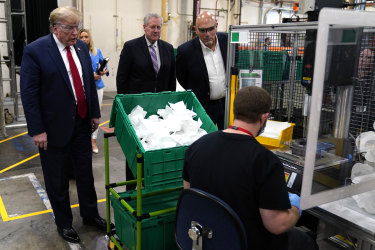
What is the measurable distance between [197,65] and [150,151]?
4.59ft

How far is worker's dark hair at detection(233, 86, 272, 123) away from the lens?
55.1 inches

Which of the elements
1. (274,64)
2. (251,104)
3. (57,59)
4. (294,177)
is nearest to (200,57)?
(274,64)

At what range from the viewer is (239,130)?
1424 millimetres

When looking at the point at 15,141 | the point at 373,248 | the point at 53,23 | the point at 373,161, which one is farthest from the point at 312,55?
the point at 15,141

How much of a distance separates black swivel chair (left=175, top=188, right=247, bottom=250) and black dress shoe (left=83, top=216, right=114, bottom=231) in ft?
4.82

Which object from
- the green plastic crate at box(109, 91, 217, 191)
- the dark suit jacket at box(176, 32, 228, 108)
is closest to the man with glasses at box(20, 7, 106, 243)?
the green plastic crate at box(109, 91, 217, 191)

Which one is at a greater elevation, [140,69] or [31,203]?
[140,69]

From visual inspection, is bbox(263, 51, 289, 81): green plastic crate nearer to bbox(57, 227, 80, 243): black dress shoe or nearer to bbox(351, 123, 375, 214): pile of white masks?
bbox(351, 123, 375, 214): pile of white masks

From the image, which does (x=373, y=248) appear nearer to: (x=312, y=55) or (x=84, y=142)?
(x=312, y=55)

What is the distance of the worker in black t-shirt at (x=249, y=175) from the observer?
4.30ft

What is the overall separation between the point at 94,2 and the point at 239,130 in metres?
8.56

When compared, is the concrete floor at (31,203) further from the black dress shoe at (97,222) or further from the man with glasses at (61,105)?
the man with glasses at (61,105)

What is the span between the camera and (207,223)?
137 cm

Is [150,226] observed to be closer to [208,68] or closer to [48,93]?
[48,93]
